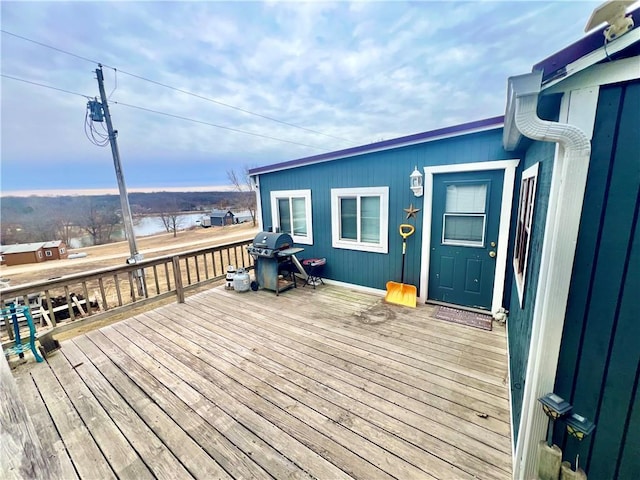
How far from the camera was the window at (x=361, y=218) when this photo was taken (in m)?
4.30

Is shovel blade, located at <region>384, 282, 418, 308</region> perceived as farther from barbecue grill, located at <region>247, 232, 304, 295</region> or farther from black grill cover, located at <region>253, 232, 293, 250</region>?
black grill cover, located at <region>253, 232, 293, 250</region>

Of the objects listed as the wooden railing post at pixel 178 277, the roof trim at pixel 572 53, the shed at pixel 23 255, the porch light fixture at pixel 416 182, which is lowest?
the shed at pixel 23 255

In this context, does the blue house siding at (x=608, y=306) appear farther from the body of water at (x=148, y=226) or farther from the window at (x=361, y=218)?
the body of water at (x=148, y=226)

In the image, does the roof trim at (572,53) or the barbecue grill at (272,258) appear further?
the barbecue grill at (272,258)

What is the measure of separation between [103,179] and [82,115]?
21.7 meters

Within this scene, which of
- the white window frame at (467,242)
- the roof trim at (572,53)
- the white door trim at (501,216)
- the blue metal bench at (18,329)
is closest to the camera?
the roof trim at (572,53)

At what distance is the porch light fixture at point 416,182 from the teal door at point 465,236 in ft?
0.67

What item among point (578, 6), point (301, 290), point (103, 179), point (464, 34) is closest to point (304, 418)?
point (301, 290)

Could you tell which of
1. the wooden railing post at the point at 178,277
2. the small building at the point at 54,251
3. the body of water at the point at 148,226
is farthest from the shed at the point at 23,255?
the wooden railing post at the point at 178,277

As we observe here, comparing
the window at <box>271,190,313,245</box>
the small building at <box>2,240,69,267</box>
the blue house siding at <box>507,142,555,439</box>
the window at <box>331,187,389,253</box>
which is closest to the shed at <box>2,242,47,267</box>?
the small building at <box>2,240,69,267</box>

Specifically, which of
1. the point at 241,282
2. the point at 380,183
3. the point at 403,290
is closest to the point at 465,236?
the point at 403,290

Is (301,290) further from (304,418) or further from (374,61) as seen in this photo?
(374,61)

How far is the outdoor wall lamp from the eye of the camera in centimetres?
113

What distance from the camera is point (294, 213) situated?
5590 millimetres
